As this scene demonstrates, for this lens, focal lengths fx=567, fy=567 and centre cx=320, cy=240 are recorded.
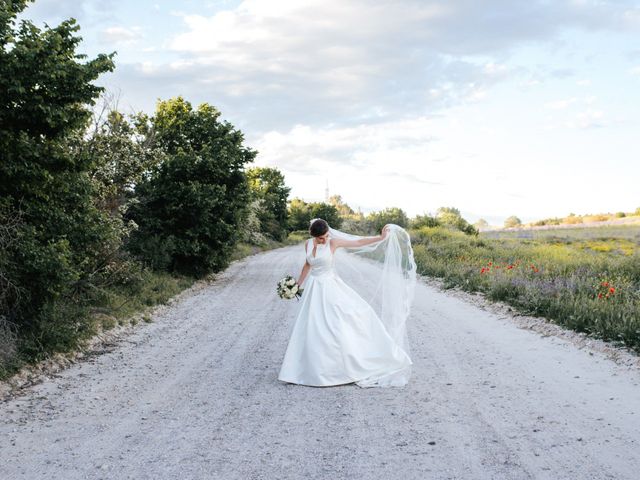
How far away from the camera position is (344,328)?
8094mm

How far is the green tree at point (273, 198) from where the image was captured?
6456 cm

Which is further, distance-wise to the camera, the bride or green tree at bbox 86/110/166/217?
green tree at bbox 86/110/166/217

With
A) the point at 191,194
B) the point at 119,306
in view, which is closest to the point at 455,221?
the point at 191,194

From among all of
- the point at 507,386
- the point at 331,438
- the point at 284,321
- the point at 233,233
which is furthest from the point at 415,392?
the point at 233,233

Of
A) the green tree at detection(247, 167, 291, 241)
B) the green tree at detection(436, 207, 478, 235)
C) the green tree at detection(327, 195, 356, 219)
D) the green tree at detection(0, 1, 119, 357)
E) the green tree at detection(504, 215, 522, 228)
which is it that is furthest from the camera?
the green tree at detection(327, 195, 356, 219)

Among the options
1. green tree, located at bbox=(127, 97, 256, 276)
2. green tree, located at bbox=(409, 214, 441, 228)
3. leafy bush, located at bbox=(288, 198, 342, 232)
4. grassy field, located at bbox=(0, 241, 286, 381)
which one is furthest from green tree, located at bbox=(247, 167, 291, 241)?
grassy field, located at bbox=(0, 241, 286, 381)

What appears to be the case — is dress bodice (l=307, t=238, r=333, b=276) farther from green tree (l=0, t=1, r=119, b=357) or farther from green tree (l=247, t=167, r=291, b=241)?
green tree (l=247, t=167, r=291, b=241)

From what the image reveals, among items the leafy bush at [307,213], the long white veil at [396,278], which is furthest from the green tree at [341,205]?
the long white veil at [396,278]

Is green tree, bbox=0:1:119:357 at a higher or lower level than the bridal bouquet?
higher

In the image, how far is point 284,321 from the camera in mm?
13086

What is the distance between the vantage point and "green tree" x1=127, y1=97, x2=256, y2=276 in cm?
2069

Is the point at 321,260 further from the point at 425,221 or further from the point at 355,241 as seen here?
the point at 425,221

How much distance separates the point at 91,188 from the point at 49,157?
1.18m

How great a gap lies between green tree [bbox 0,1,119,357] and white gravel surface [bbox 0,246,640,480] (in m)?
1.34
